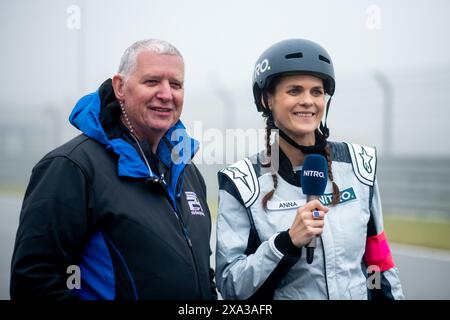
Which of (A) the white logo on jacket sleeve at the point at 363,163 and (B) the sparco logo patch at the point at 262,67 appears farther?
(B) the sparco logo patch at the point at 262,67

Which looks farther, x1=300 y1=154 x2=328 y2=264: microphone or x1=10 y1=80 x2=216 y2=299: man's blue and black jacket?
x1=300 y1=154 x2=328 y2=264: microphone

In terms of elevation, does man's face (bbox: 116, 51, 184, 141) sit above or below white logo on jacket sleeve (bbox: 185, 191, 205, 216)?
above

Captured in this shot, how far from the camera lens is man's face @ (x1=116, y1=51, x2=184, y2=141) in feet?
8.11

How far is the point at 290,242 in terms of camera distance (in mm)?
2357

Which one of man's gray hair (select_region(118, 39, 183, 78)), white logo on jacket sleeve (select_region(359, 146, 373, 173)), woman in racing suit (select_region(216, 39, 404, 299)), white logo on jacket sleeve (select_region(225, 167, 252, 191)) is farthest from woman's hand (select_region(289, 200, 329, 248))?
man's gray hair (select_region(118, 39, 183, 78))

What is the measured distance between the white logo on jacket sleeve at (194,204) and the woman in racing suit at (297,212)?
0.38ft

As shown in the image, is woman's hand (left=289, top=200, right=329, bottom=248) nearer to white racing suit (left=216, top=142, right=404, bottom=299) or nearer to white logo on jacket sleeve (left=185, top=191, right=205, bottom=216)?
white racing suit (left=216, top=142, right=404, bottom=299)

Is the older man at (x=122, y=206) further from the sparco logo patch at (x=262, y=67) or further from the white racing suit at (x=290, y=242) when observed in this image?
the sparco logo patch at (x=262, y=67)

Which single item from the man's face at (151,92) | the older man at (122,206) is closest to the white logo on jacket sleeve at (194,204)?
the older man at (122,206)

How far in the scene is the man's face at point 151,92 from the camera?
2.47 metres

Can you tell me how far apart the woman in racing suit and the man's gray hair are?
0.55 m

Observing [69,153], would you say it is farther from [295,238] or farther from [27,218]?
[295,238]

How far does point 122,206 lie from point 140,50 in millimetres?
725
